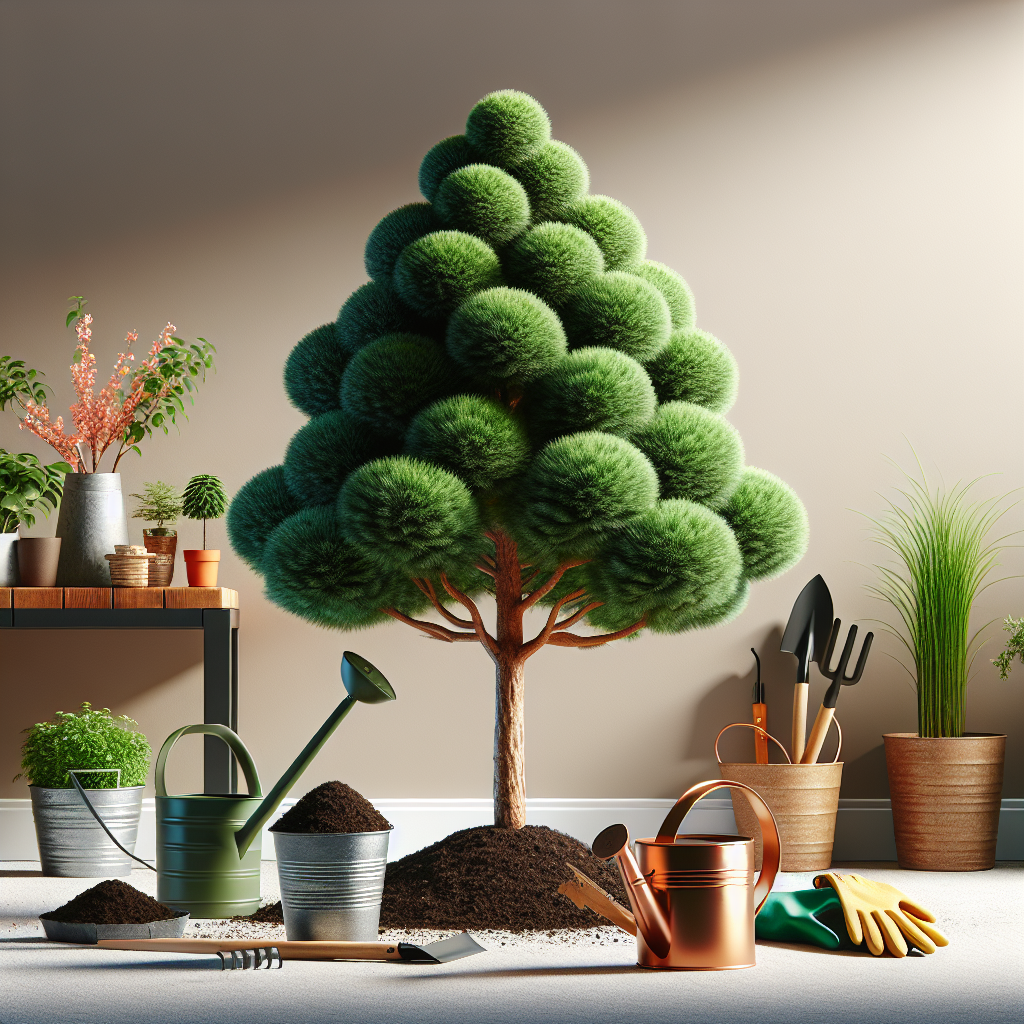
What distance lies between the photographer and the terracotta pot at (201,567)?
2691 mm

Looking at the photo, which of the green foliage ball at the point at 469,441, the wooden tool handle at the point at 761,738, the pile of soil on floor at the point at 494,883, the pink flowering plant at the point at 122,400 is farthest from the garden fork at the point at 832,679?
the pink flowering plant at the point at 122,400

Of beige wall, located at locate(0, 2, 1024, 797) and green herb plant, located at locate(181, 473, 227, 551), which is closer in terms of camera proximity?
green herb plant, located at locate(181, 473, 227, 551)

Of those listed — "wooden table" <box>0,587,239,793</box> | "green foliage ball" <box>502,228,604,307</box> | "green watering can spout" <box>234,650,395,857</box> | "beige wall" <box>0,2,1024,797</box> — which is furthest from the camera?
"beige wall" <box>0,2,1024,797</box>

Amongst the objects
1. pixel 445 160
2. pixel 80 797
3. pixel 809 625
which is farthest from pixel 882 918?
pixel 80 797

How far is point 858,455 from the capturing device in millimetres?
3012

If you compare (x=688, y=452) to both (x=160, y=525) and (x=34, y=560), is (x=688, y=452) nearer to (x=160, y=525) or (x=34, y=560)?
(x=160, y=525)

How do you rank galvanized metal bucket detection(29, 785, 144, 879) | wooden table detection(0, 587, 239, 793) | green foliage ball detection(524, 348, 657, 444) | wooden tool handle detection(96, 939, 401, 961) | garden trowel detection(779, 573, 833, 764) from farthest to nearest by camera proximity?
garden trowel detection(779, 573, 833, 764), wooden table detection(0, 587, 239, 793), galvanized metal bucket detection(29, 785, 144, 879), green foliage ball detection(524, 348, 657, 444), wooden tool handle detection(96, 939, 401, 961)

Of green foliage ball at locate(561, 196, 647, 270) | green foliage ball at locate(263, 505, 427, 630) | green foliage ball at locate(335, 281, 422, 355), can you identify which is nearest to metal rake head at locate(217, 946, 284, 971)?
green foliage ball at locate(263, 505, 427, 630)

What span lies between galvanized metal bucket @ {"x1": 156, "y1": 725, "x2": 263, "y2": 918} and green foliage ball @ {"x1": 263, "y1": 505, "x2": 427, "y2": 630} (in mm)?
256

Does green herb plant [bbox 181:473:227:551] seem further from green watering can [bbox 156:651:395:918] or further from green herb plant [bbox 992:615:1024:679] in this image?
green herb plant [bbox 992:615:1024:679]

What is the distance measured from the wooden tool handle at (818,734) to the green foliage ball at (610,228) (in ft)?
4.02

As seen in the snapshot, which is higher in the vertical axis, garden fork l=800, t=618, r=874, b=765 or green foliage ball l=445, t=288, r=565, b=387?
green foliage ball l=445, t=288, r=565, b=387

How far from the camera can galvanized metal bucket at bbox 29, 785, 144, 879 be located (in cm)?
244

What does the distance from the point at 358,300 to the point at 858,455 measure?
1594 millimetres
